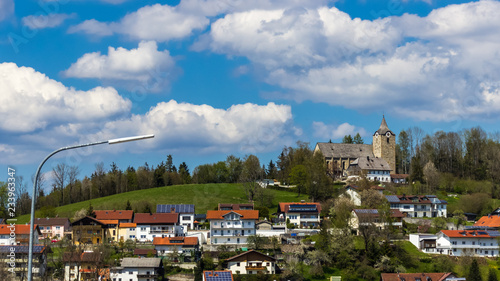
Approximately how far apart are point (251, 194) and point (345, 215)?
2888cm

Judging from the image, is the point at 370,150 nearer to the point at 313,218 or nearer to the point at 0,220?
the point at 313,218

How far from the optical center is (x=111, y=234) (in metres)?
78.9

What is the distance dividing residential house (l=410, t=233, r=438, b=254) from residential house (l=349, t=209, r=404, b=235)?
4038mm

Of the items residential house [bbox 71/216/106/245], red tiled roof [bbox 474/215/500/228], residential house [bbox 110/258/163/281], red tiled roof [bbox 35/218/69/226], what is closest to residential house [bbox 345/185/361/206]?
red tiled roof [bbox 474/215/500/228]

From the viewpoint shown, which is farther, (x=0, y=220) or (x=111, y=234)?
(x=0, y=220)

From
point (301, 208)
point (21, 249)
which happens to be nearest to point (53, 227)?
point (21, 249)

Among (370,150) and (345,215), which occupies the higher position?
(370,150)

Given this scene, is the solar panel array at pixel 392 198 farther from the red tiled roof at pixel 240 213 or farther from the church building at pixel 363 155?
the church building at pixel 363 155

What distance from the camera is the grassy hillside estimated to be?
321ft

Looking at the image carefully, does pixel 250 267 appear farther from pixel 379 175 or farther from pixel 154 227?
pixel 379 175

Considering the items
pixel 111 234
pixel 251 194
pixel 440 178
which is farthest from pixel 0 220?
pixel 440 178

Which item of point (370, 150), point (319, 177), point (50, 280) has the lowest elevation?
point (50, 280)

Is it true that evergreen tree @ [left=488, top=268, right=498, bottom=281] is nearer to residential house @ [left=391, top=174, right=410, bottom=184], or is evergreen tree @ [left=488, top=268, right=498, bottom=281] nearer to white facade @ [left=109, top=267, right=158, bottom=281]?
white facade @ [left=109, top=267, right=158, bottom=281]

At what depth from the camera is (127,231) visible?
79.1m
